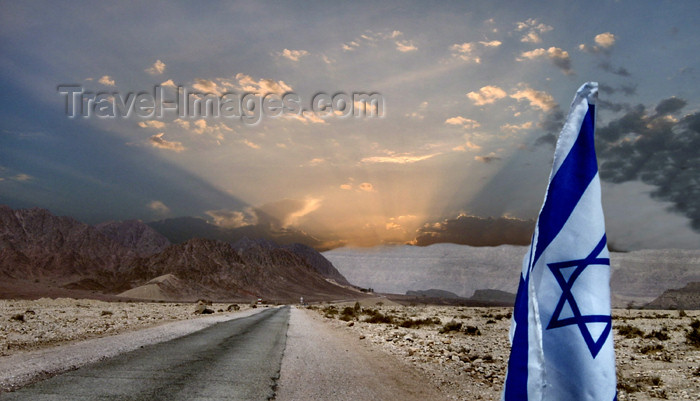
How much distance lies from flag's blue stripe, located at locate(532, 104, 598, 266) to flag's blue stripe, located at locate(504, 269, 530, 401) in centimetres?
28

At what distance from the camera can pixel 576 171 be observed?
8.09 feet

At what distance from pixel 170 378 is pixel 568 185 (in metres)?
10.1

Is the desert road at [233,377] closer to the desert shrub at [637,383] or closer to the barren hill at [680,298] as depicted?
the desert shrub at [637,383]

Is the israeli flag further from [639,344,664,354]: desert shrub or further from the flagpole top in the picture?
[639,344,664,354]: desert shrub

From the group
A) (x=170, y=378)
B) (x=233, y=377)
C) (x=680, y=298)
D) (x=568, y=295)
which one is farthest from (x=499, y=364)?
(x=680, y=298)

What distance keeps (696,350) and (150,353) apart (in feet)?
71.0

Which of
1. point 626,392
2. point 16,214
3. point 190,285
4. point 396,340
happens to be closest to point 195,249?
point 190,285

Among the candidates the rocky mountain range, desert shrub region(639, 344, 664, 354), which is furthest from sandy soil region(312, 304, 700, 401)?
the rocky mountain range

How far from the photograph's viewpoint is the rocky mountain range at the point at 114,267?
143750mm

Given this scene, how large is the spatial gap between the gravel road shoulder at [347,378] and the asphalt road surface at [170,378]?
0.54 m

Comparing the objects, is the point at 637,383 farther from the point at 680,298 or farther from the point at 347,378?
the point at 680,298

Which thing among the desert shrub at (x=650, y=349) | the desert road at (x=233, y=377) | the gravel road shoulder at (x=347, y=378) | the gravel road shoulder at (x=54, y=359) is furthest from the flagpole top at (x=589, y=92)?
the desert shrub at (x=650, y=349)

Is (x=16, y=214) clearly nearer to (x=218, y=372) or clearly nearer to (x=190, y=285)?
(x=190, y=285)

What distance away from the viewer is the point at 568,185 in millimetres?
2443
